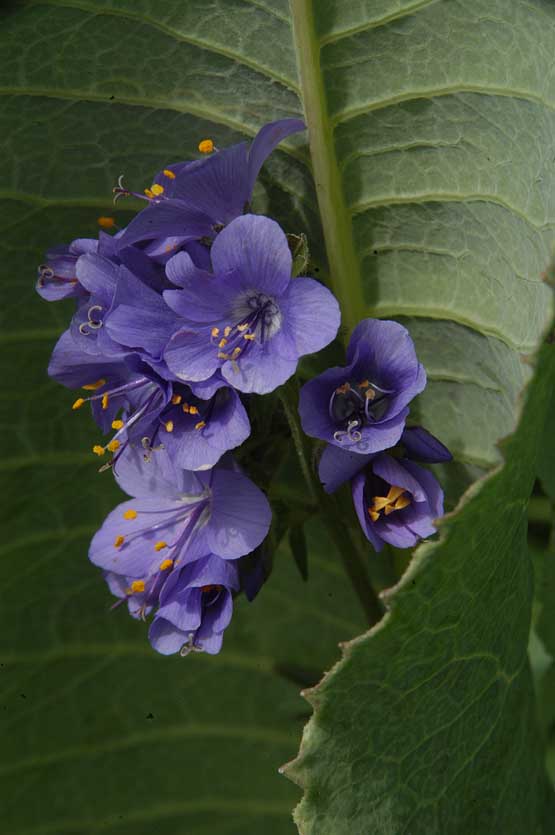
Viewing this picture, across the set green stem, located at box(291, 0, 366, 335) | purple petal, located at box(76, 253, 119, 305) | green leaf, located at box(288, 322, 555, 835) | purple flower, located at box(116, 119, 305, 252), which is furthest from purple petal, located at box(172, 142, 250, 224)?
green leaf, located at box(288, 322, 555, 835)

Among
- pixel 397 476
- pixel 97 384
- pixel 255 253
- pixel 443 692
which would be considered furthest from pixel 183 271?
pixel 443 692

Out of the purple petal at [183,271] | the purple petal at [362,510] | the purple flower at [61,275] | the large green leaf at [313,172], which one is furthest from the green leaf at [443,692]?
the purple flower at [61,275]

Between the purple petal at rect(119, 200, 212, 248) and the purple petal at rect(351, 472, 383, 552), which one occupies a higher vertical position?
the purple petal at rect(119, 200, 212, 248)

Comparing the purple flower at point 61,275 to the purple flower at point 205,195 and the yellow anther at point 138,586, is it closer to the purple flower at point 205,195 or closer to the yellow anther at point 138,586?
the purple flower at point 205,195

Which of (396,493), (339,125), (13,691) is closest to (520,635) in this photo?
(396,493)

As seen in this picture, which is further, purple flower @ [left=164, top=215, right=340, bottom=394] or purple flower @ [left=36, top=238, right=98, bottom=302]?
purple flower @ [left=36, top=238, right=98, bottom=302]

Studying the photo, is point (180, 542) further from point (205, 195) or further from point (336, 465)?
point (205, 195)

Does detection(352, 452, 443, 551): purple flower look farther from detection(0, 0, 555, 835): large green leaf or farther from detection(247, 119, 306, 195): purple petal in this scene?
detection(247, 119, 306, 195): purple petal
